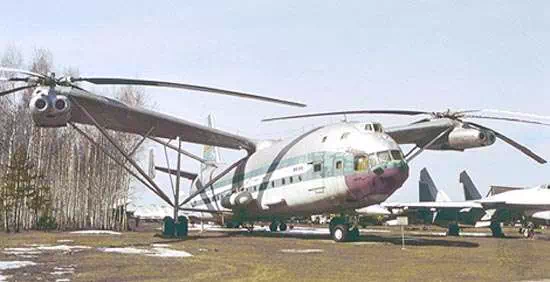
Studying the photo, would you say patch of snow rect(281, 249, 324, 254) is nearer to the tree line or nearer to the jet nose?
the jet nose

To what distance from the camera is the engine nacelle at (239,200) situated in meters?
31.9

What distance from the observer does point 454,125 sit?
30422 millimetres

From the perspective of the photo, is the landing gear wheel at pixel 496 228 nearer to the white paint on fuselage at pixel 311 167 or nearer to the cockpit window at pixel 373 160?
the white paint on fuselage at pixel 311 167

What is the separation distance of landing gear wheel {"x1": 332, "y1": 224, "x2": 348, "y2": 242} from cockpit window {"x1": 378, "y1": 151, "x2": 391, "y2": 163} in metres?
4.43

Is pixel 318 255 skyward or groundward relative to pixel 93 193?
groundward

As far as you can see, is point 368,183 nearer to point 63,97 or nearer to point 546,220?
point 63,97

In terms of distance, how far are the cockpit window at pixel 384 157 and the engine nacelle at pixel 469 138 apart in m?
7.33

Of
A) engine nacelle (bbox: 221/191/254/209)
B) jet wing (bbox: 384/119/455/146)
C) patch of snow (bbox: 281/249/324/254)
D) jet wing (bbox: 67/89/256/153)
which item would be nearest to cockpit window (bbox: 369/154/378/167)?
patch of snow (bbox: 281/249/324/254)

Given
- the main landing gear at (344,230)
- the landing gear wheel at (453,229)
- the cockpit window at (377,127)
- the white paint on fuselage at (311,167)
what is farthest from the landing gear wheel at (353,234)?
the landing gear wheel at (453,229)

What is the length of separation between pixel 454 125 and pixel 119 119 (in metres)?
16.4

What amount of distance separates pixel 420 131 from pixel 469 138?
8.87 feet

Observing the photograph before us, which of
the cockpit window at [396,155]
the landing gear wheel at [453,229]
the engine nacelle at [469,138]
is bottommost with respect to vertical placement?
the landing gear wheel at [453,229]

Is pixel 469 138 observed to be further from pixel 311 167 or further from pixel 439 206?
pixel 439 206

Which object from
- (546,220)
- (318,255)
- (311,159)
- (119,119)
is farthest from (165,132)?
(546,220)
